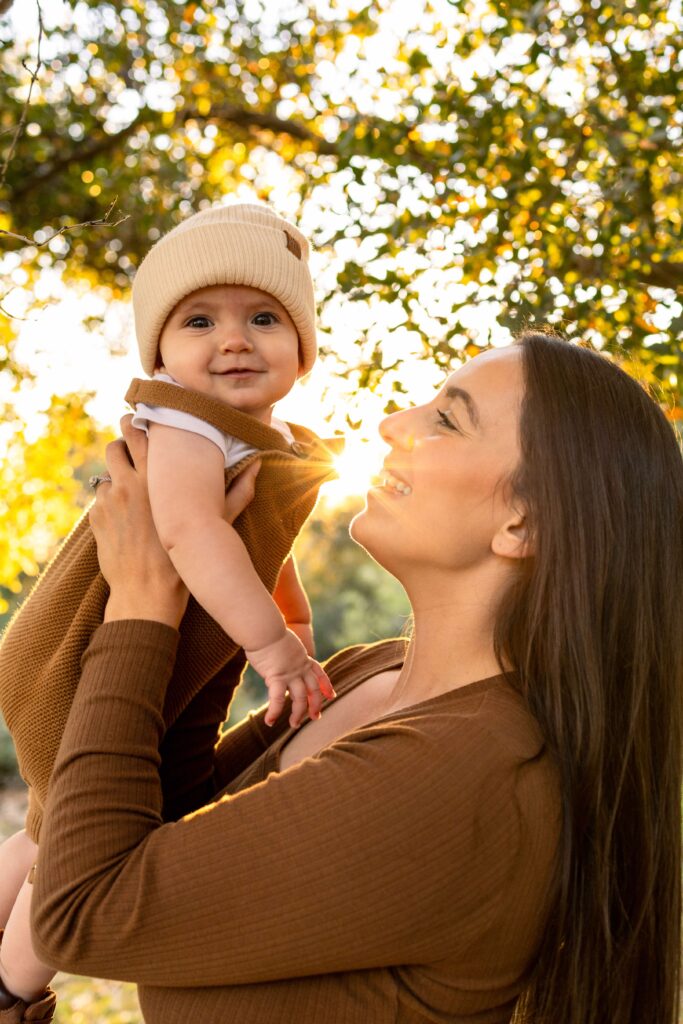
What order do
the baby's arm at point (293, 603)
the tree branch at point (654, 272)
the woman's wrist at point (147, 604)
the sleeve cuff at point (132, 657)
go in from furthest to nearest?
1. the tree branch at point (654, 272)
2. the baby's arm at point (293, 603)
3. the woman's wrist at point (147, 604)
4. the sleeve cuff at point (132, 657)

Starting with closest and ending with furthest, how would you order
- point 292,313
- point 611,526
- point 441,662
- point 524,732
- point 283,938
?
point 283,938 < point 524,732 < point 611,526 < point 441,662 < point 292,313

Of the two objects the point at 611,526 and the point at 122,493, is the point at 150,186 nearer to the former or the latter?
the point at 122,493

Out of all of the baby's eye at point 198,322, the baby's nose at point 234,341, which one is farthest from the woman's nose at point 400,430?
the baby's eye at point 198,322

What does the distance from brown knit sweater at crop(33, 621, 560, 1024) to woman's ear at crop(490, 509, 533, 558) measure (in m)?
0.30

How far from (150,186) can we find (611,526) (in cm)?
423

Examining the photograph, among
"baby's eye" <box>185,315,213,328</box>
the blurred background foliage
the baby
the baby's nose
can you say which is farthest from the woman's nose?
the blurred background foliage

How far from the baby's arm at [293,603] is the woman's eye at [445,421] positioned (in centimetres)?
64

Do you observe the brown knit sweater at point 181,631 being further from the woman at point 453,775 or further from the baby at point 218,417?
the woman at point 453,775

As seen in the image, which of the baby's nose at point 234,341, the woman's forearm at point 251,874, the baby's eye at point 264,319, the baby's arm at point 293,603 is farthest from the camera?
the baby's arm at point 293,603

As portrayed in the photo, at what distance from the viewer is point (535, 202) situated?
Answer: 10.5 feet

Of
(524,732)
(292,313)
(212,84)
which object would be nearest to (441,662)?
(524,732)

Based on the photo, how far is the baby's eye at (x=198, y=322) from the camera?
2.19 metres

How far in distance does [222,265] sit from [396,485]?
1.94 feet

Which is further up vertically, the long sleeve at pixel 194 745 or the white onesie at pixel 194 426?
the white onesie at pixel 194 426
